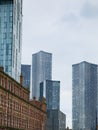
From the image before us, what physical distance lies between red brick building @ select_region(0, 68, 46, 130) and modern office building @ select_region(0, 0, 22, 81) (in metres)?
31.6

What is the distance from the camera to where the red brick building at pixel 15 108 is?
101 metres

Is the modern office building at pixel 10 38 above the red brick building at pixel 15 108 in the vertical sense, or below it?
above

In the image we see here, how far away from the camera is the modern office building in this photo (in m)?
180

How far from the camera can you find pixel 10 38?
598ft

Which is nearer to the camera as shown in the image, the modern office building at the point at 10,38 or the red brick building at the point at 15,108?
the red brick building at the point at 15,108

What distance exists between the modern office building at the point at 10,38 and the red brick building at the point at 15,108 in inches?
1244

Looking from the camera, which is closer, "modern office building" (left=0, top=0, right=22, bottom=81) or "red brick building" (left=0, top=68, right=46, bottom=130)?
"red brick building" (left=0, top=68, right=46, bottom=130)

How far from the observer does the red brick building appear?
333 feet

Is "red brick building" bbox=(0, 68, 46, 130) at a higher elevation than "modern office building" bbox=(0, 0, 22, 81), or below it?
below

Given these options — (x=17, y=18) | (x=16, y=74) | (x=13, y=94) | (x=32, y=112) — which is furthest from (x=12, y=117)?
(x=17, y=18)

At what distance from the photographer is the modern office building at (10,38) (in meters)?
180

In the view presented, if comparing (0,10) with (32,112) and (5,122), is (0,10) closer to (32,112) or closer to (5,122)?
(32,112)

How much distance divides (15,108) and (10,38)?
71.4 m

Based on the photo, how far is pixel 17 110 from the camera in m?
119
